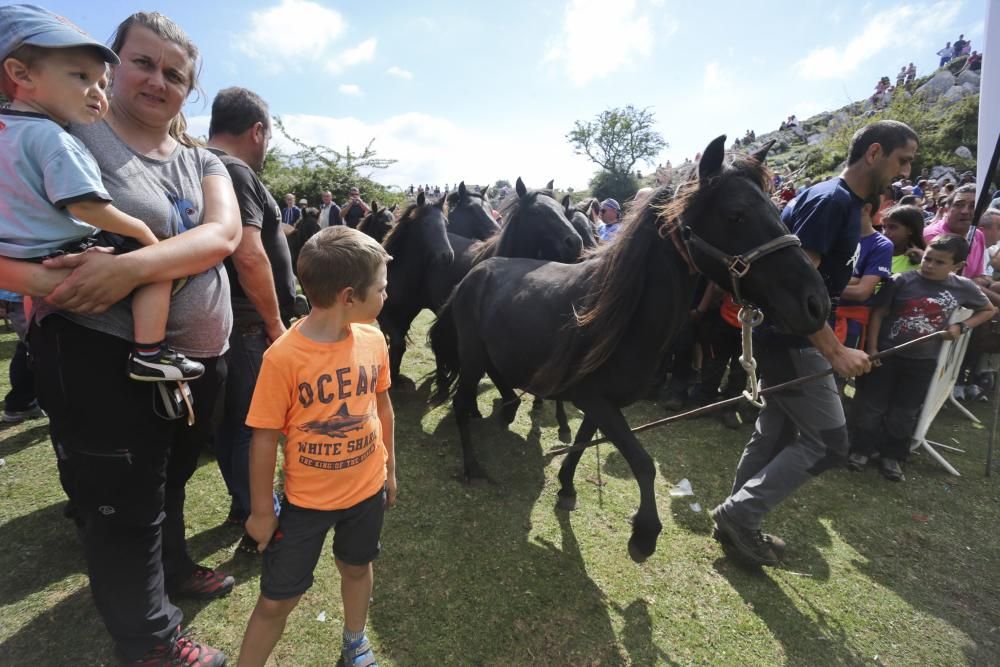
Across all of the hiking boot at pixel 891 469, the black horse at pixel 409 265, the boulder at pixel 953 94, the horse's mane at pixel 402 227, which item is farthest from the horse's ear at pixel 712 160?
the boulder at pixel 953 94

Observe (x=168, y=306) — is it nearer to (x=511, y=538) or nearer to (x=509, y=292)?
(x=509, y=292)

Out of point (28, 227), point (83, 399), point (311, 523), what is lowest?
point (311, 523)

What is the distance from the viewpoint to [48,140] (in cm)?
122

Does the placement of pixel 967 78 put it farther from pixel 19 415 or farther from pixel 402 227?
pixel 19 415

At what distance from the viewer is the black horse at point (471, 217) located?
6.52 meters

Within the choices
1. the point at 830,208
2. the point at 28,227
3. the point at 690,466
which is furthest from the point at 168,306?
the point at 690,466

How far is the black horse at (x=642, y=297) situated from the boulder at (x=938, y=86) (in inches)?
1825

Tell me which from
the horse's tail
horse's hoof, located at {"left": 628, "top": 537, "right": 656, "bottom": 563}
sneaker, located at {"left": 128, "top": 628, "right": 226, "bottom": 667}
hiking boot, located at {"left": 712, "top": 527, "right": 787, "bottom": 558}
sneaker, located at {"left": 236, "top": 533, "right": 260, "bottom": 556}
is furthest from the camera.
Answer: the horse's tail

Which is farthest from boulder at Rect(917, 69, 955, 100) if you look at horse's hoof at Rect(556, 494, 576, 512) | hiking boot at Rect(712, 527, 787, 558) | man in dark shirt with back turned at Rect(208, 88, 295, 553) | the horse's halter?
man in dark shirt with back turned at Rect(208, 88, 295, 553)

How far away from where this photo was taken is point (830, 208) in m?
2.45

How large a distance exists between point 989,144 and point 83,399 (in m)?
6.33

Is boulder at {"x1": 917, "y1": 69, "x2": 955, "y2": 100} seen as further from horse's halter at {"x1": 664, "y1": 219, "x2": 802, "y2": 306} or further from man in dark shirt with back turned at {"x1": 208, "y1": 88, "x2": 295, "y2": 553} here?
man in dark shirt with back turned at {"x1": 208, "y1": 88, "x2": 295, "y2": 553}

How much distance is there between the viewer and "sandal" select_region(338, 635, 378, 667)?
1.98 metres

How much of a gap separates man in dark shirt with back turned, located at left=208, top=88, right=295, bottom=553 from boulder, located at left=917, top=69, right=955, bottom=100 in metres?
47.7
